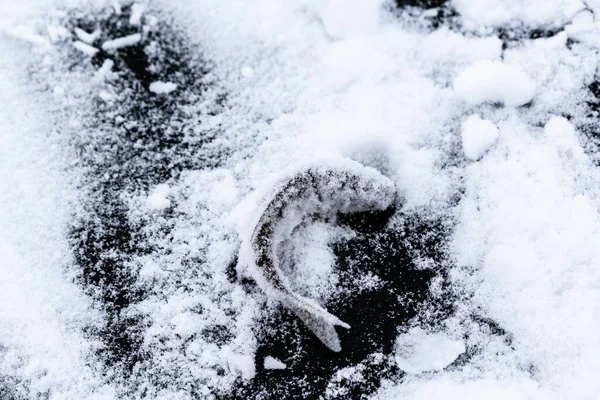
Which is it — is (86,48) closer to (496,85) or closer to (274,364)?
(274,364)

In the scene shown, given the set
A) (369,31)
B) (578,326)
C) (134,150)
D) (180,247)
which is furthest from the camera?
(369,31)

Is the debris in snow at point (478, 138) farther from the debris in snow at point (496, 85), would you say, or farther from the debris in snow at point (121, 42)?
the debris in snow at point (121, 42)

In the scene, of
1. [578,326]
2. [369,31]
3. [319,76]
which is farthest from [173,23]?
[578,326]

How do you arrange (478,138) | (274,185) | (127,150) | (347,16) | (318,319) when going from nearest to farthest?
(318,319) < (274,185) < (478,138) < (127,150) < (347,16)

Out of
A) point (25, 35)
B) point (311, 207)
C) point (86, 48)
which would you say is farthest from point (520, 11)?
point (25, 35)

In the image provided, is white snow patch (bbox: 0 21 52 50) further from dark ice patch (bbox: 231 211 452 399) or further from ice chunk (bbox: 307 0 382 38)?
dark ice patch (bbox: 231 211 452 399)

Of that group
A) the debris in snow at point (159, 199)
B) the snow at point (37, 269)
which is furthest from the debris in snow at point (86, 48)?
the debris in snow at point (159, 199)

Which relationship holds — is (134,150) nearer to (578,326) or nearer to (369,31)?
(369,31)
